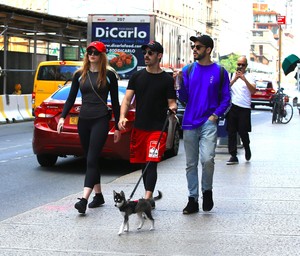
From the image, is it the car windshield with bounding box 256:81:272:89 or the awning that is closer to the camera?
the awning

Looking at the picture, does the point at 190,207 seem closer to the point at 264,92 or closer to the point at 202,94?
the point at 202,94

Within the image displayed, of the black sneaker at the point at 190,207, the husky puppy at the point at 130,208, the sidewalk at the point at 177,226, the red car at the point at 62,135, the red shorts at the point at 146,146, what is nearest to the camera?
the sidewalk at the point at 177,226

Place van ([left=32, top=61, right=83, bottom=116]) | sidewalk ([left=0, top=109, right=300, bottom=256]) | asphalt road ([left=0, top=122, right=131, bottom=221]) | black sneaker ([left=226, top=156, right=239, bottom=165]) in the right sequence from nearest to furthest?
1. sidewalk ([left=0, top=109, right=300, bottom=256])
2. asphalt road ([left=0, top=122, right=131, bottom=221])
3. black sneaker ([left=226, top=156, right=239, bottom=165])
4. van ([left=32, top=61, right=83, bottom=116])

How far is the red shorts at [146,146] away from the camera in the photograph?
25.0ft

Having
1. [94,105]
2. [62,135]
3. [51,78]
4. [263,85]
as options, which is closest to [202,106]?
[94,105]

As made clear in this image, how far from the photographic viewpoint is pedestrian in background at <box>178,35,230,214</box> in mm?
7637

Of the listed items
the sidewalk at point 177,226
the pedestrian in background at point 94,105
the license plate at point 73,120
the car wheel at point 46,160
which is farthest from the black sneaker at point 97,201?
the car wheel at point 46,160

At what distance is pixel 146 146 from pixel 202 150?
0.58m

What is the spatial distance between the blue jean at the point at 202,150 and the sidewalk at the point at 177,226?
13.5 inches

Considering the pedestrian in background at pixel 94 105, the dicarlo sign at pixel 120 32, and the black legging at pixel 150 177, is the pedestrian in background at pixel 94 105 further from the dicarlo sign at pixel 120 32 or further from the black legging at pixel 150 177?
the dicarlo sign at pixel 120 32

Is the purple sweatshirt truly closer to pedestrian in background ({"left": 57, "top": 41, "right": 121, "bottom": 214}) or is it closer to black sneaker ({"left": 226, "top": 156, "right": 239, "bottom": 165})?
pedestrian in background ({"left": 57, "top": 41, "right": 121, "bottom": 214})

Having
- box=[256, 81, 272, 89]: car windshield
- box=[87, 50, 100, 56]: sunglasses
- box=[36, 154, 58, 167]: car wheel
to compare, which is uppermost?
box=[87, 50, 100, 56]: sunglasses

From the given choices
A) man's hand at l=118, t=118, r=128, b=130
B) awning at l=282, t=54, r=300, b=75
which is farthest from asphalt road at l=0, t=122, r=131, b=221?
awning at l=282, t=54, r=300, b=75

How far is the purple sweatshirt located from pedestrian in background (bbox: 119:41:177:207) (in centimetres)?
16
